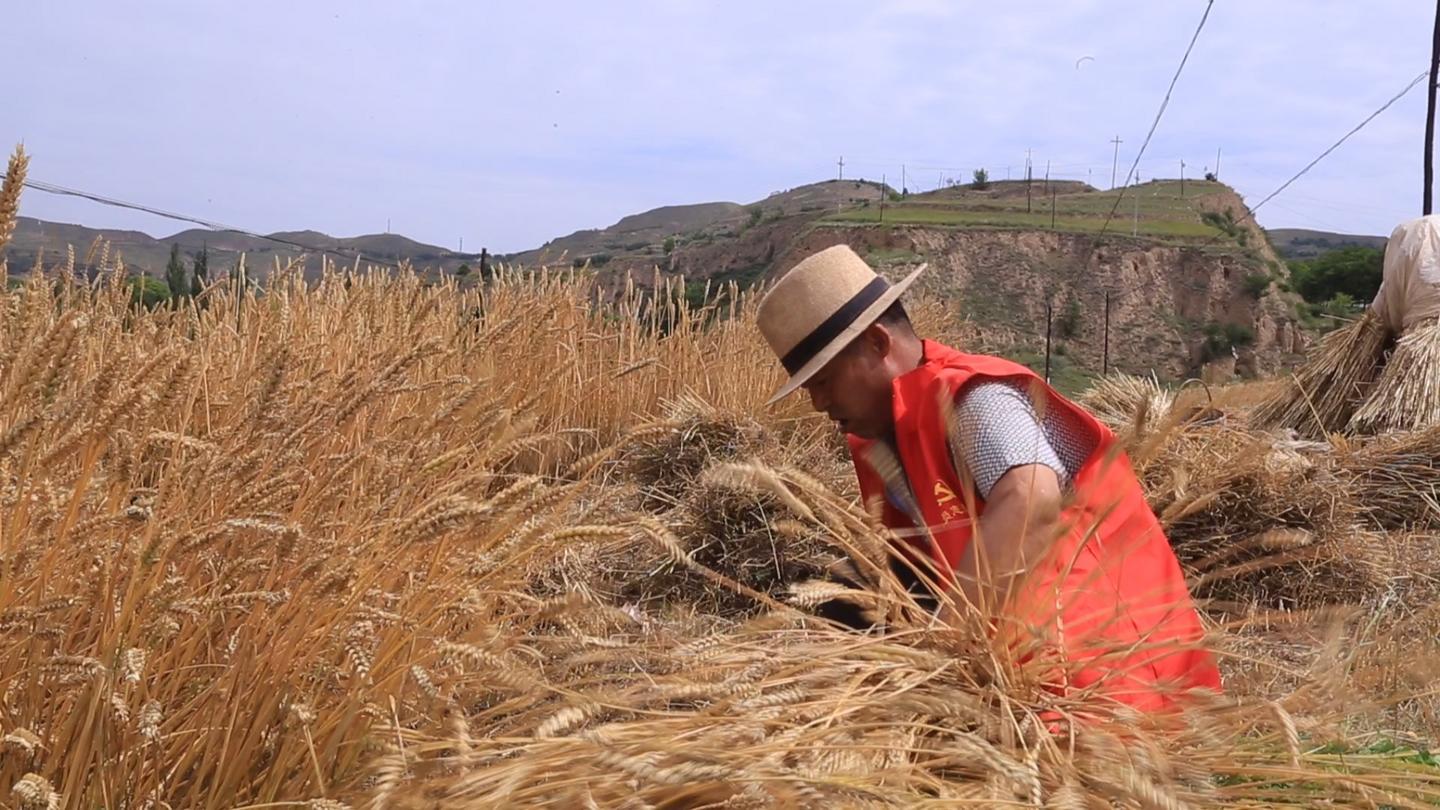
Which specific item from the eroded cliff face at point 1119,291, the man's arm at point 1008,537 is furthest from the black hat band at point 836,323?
the eroded cliff face at point 1119,291

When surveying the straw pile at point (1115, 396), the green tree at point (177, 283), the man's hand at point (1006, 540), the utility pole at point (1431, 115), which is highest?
the utility pole at point (1431, 115)

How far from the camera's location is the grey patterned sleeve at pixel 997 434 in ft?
5.88

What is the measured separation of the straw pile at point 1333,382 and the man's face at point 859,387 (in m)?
4.56

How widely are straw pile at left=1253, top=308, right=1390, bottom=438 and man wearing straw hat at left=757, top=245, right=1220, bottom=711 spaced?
4576 mm

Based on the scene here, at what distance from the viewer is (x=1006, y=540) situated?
1.70m

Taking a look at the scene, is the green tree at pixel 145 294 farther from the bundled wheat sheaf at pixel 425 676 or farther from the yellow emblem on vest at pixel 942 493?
the yellow emblem on vest at pixel 942 493

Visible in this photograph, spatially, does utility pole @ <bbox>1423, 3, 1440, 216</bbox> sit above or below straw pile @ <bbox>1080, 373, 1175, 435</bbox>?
above

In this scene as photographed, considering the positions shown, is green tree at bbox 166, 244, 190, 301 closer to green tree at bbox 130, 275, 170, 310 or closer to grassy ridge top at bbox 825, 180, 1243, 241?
green tree at bbox 130, 275, 170, 310

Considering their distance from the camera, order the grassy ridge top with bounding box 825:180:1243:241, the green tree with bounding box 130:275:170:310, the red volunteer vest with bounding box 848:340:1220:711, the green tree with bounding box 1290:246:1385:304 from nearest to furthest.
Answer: the red volunteer vest with bounding box 848:340:1220:711 < the green tree with bounding box 130:275:170:310 < the green tree with bounding box 1290:246:1385:304 < the grassy ridge top with bounding box 825:180:1243:241

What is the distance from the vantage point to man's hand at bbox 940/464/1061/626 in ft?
4.68

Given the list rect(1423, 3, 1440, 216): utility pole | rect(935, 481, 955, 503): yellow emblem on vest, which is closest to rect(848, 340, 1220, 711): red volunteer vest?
rect(935, 481, 955, 503): yellow emblem on vest

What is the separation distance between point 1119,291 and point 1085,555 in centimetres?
5839

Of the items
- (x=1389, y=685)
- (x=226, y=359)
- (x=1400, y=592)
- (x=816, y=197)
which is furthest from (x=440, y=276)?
(x=816, y=197)

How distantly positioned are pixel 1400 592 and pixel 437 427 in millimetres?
3176
